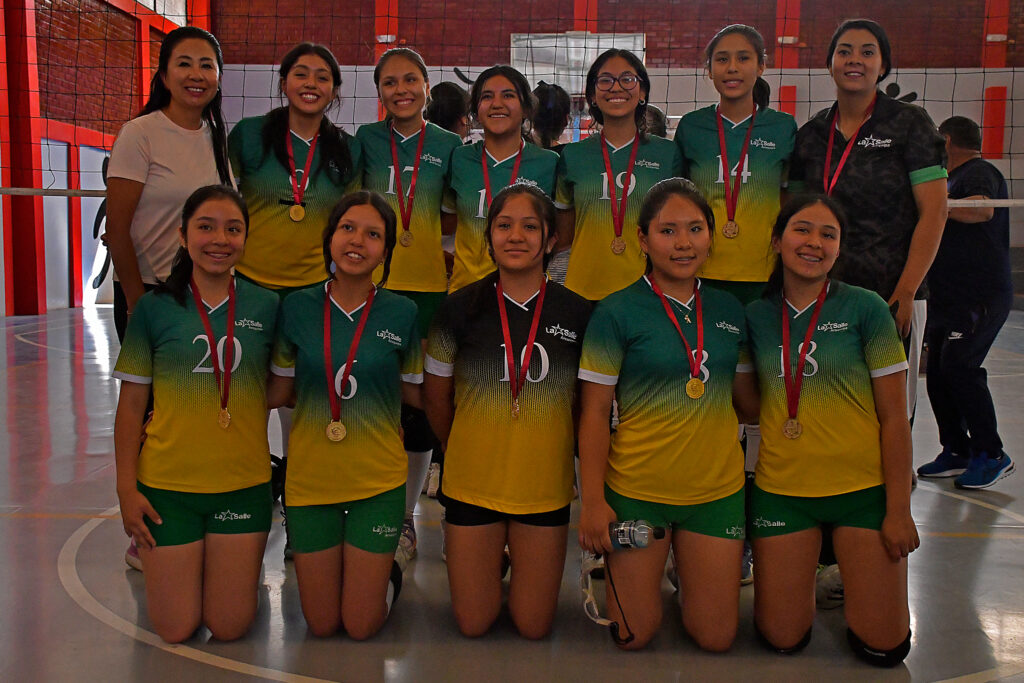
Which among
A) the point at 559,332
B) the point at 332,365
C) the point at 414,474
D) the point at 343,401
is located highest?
the point at 559,332

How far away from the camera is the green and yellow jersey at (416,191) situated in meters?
3.47

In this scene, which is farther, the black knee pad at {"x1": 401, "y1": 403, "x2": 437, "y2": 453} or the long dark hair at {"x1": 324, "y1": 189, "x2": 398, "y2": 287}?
the black knee pad at {"x1": 401, "y1": 403, "x2": 437, "y2": 453}

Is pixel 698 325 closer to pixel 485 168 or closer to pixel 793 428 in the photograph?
pixel 793 428

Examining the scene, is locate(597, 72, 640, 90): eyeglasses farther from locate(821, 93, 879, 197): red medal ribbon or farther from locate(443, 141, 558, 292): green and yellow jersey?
locate(821, 93, 879, 197): red medal ribbon

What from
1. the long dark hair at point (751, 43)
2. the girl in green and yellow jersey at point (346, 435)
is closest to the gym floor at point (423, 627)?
the girl in green and yellow jersey at point (346, 435)

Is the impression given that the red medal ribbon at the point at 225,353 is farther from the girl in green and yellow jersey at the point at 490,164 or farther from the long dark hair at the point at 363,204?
the girl in green and yellow jersey at the point at 490,164

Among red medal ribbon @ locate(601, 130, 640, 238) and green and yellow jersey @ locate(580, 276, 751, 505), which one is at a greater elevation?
red medal ribbon @ locate(601, 130, 640, 238)

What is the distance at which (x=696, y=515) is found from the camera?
2.67 metres

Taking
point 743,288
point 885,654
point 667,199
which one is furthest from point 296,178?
point 885,654

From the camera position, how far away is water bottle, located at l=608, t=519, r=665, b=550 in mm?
2576

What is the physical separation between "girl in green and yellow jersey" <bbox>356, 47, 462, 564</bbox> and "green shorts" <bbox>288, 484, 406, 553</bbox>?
68cm

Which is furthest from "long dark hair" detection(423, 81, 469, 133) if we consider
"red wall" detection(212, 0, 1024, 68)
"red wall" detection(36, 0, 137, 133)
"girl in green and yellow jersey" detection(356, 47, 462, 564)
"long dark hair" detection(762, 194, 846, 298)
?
"red wall" detection(212, 0, 1024, 68)

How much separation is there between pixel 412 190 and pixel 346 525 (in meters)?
1.42

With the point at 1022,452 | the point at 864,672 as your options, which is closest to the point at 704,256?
the point at 864,672
